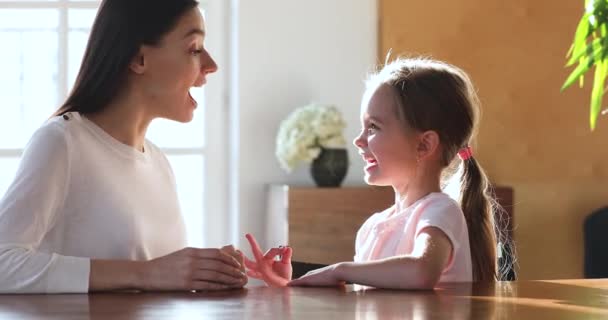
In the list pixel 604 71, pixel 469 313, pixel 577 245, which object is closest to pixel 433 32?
pixel 577 245

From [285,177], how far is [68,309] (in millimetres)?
3704

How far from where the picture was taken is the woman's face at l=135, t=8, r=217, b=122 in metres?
2.19

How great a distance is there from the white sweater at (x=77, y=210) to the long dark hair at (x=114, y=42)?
0.17 ft

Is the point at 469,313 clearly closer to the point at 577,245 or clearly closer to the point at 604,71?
the point at 604,71

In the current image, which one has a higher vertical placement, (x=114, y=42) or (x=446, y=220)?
(x=114, y=42)

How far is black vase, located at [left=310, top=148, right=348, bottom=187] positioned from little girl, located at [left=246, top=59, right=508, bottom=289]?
2.57 meters

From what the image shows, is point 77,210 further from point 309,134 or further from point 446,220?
point 309,134

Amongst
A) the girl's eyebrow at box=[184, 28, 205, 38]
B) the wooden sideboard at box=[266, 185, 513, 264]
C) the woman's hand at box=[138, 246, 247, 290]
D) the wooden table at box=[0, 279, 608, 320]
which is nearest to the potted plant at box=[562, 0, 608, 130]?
the wooden table at box=[0, 279, 608, 320]

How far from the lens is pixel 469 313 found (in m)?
1.49

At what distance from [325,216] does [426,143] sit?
8.72 feet

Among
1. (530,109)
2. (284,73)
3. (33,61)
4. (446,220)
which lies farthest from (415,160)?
(530,109)

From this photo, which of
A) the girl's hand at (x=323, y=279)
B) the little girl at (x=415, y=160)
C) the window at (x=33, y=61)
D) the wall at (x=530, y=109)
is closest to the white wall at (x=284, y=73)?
the wall at (x=530, y=109)

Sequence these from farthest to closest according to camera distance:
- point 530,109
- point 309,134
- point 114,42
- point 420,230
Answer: point 530,109, point 309,134, point 114,42, point 420,230

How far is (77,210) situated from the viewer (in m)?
2.04
